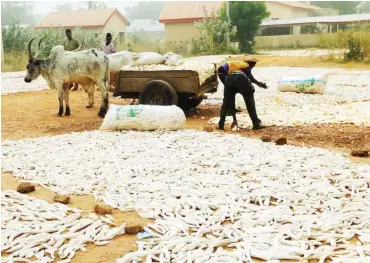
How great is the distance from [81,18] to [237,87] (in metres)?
38.0

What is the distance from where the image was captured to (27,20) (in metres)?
90.8

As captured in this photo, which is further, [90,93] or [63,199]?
[90,93]

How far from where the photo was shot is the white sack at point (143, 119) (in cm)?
861

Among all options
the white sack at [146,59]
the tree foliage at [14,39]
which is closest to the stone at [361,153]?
the white sack at [146,59]

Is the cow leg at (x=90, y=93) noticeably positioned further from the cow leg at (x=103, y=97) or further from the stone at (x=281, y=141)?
the stone at (x=281, y=141)

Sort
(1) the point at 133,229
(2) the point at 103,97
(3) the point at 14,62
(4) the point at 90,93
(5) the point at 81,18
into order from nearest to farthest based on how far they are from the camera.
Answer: (1) the point at 133,229 → (2) the point at 103,97 → (4) the point at 90,93 → (3) the point at 14,62 → (5) the point at 81,18

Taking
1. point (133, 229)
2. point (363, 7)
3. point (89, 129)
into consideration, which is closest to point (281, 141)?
point (133, 229)

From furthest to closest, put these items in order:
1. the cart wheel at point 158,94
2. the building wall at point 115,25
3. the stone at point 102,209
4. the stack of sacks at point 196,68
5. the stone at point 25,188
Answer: the building wall at point 115,25 < the stack of sacks at point 196,68 < the cart wheel at point 158,94 < the stone at point 25,188 < the stone at point 102,209

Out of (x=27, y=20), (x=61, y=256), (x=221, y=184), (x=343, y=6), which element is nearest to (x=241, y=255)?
(x=61, y=256)

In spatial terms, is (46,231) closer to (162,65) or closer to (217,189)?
(217,189)

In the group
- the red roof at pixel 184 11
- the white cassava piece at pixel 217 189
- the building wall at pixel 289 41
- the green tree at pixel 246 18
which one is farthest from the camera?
the red roof at pixel 184 11

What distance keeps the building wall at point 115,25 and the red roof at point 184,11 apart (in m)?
4.87

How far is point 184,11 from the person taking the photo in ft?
137

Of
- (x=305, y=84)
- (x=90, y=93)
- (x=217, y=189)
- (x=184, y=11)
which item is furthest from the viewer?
(x=184, y=11)
